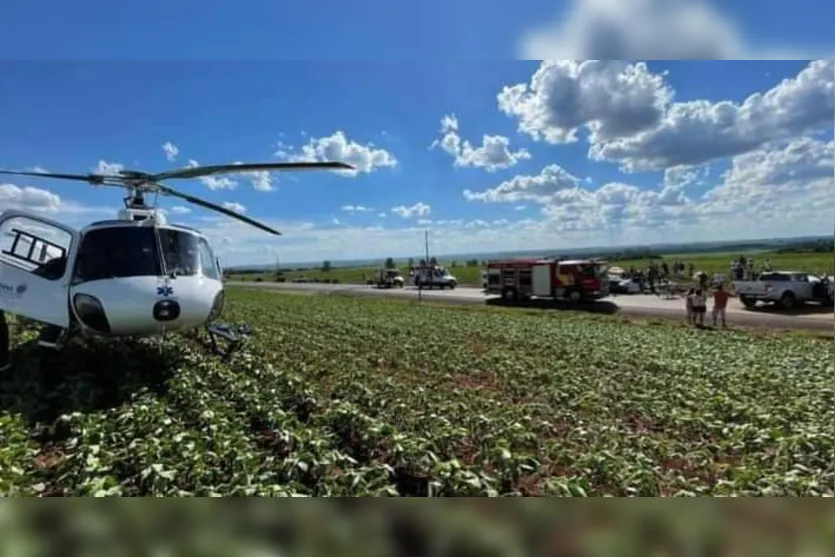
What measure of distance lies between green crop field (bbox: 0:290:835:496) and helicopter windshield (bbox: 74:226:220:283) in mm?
1307

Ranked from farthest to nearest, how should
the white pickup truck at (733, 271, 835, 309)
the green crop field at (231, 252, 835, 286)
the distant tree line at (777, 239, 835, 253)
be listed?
the green crop field at (231, 252, 835, 286) → the white pickup truck at (733, 271, 835, 309) → the distant tree line at (777, 239, 835, 253)

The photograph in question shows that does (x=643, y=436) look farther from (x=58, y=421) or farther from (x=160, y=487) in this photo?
(x=58, y=421)

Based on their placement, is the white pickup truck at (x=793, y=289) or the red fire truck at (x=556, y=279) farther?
the red fire truck at (x=556, y=279)

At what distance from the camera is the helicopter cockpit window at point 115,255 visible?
671 centimetres

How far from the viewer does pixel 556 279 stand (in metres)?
27.9

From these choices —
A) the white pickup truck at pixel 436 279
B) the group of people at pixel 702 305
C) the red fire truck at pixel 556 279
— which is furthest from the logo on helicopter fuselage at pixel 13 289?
the white pickup truck at pixel 436 279

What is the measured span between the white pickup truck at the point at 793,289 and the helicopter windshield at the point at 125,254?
75.4ft

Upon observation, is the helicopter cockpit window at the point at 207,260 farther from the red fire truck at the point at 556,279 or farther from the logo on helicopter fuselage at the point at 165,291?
the red fire truck at the point at 556,279

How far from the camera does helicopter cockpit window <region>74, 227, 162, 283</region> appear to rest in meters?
6.71

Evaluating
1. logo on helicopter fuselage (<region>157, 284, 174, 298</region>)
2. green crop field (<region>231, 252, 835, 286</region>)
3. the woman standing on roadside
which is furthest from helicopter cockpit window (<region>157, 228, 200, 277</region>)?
the woman standing on roadside

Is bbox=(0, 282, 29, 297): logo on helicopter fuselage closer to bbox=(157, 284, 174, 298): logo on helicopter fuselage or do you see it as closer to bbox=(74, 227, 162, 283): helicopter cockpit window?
bbox=(74, 227, 162, 283): helicopter cockpit window

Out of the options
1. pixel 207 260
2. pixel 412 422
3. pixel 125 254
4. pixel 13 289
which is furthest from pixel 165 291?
pixel 412 422

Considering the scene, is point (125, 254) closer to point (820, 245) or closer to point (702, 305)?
point (820, 245)

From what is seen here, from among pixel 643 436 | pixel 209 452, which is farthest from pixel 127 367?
pixel 643 436
